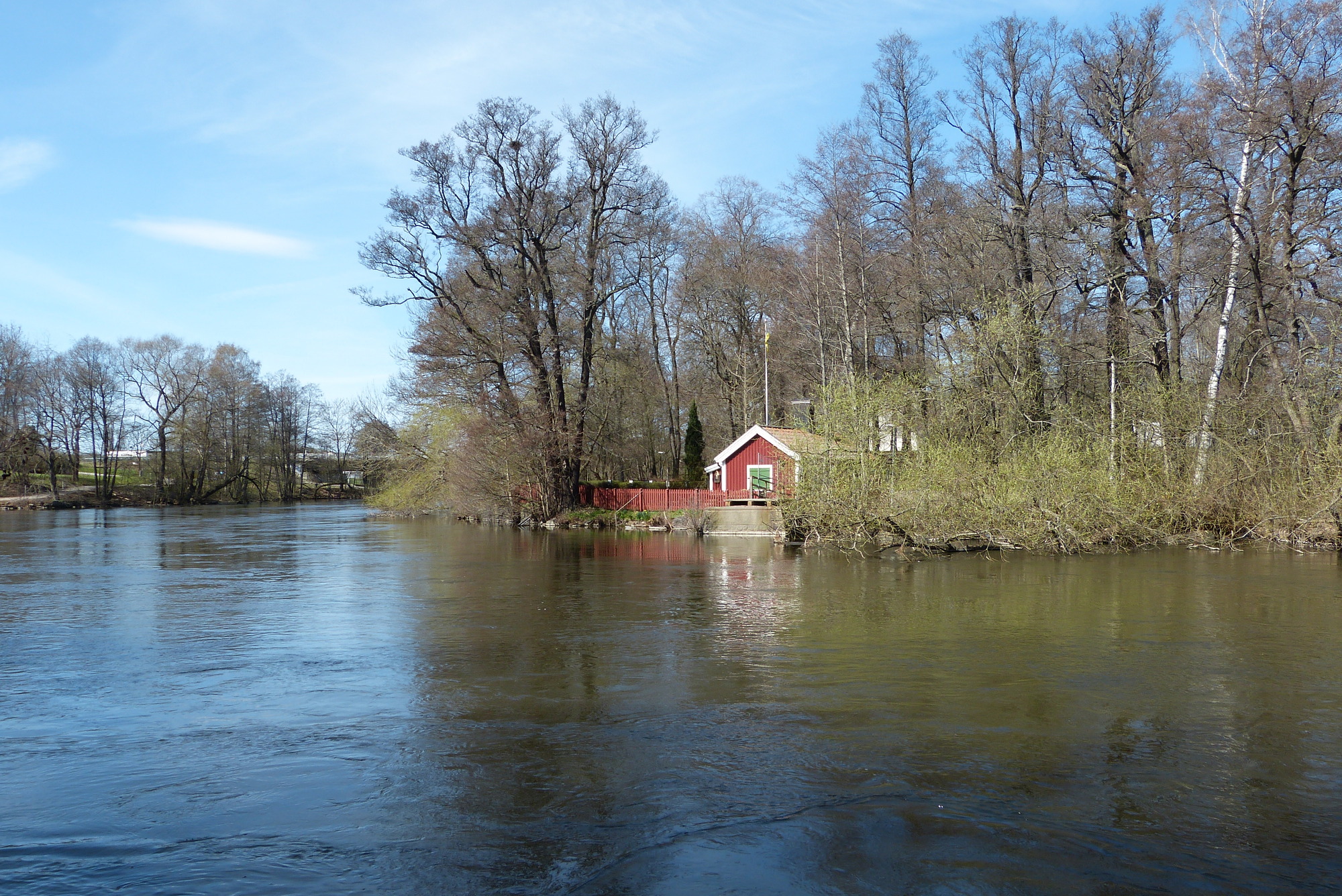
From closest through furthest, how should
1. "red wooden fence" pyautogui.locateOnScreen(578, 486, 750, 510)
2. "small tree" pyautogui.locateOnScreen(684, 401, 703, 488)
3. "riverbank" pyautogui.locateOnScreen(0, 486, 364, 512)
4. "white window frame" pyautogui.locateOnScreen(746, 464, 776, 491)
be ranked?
"white window frame" pyautogui.locateOnScreen(746, 464, 776, 491)
"red wooden fence" pyautogui.locateOnScreen(578, 486, 750, 510)
"small tree" pyautogui.locateOnScreen(684, 401, 703, 488)
"riverbank" pyautogui.locateOnScreen(0, 486, 364, 512)

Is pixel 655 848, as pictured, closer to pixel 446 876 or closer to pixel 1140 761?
pixel 446 876

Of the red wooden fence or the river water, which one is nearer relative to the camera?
the river water

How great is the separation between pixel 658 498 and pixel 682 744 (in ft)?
93.1

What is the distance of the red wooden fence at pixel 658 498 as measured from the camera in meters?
34.5

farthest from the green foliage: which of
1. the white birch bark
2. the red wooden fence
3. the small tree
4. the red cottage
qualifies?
the small tree

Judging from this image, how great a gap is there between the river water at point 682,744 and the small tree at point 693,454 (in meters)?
24.8

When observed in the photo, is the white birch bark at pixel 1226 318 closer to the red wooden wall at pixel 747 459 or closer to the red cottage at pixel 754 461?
the red cottage at pixel 754 461

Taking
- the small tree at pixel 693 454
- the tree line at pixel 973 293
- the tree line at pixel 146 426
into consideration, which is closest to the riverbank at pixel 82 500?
the tree line at pixel 146 426

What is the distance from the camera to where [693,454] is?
40406mm

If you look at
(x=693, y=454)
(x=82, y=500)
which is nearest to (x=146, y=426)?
(x=82, y=500)

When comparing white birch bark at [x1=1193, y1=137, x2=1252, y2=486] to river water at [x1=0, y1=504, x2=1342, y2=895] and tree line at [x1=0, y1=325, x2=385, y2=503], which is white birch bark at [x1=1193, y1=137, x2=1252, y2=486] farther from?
tree line at [x1=0, y1=325, x2=385, y2=503]

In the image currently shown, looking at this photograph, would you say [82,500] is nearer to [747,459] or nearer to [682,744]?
[747,459]

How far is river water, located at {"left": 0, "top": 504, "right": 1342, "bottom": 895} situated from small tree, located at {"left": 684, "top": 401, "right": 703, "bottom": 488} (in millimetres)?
24820

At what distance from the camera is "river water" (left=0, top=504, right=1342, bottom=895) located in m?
5.09
